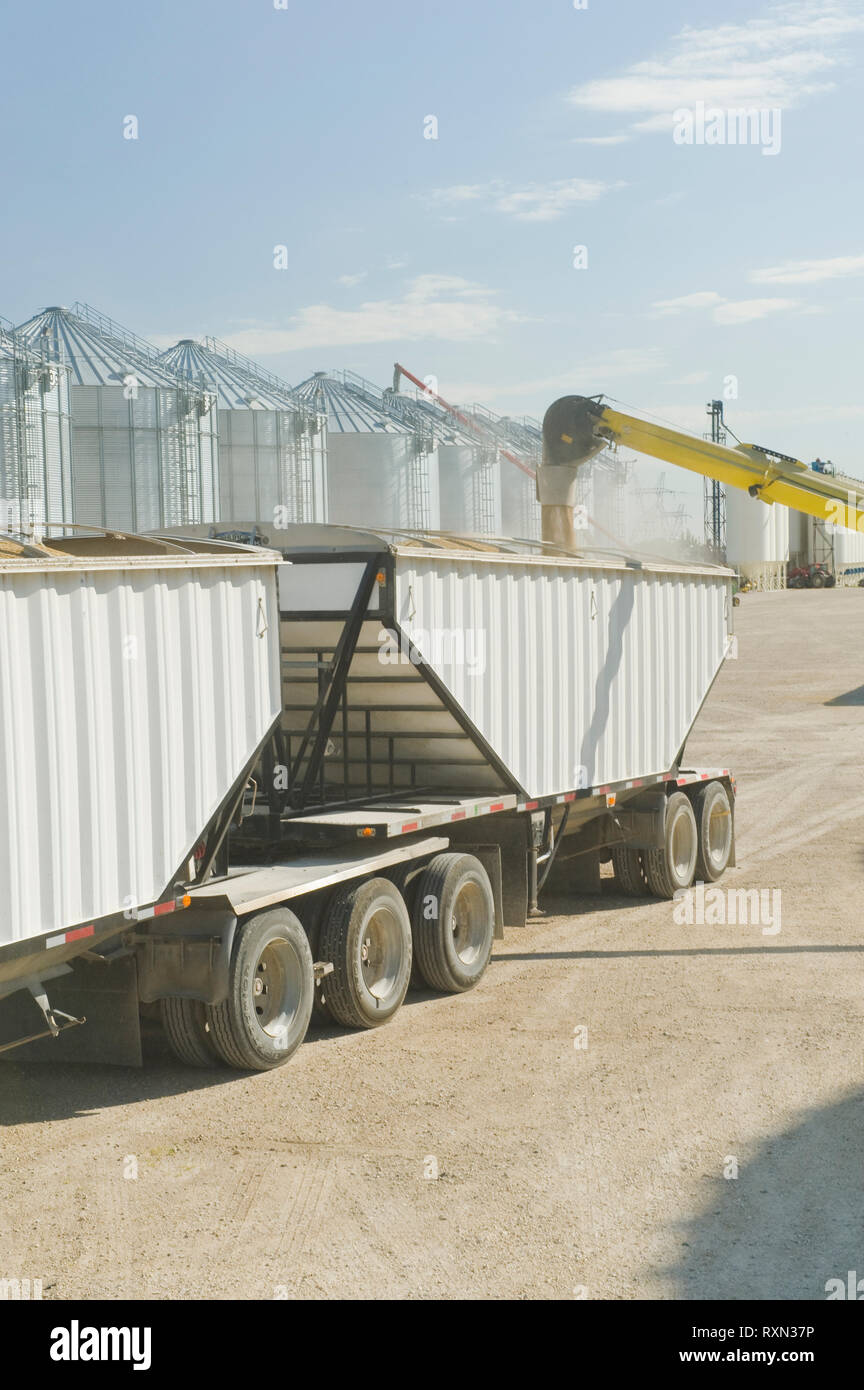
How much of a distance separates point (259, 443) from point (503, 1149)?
4630 cm

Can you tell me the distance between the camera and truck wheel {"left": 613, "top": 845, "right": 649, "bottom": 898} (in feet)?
49.4

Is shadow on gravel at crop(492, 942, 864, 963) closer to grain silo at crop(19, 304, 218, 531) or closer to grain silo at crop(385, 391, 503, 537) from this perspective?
grain silo at crop(19, 304, 218, 531)

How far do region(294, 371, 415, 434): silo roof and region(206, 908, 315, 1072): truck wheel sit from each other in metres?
50.4

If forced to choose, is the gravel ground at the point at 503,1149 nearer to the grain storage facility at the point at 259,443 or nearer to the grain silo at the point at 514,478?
the grain storage facility at the point at 259,443

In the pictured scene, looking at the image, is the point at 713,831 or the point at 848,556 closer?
the point at 713,831

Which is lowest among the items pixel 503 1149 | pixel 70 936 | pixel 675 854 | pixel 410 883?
pixel 503 1149

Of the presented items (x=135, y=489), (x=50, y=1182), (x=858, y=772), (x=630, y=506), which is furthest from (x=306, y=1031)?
(x=630, y=506)

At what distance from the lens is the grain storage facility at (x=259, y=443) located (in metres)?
51.0

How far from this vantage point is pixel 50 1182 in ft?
24.0

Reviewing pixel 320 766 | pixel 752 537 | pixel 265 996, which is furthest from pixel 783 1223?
pixel 752 537

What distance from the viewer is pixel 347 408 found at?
6097 cm

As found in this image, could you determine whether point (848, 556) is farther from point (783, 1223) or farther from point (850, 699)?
point (783, 1223)

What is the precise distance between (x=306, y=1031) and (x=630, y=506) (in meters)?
70.3

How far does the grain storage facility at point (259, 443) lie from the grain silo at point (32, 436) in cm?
794
